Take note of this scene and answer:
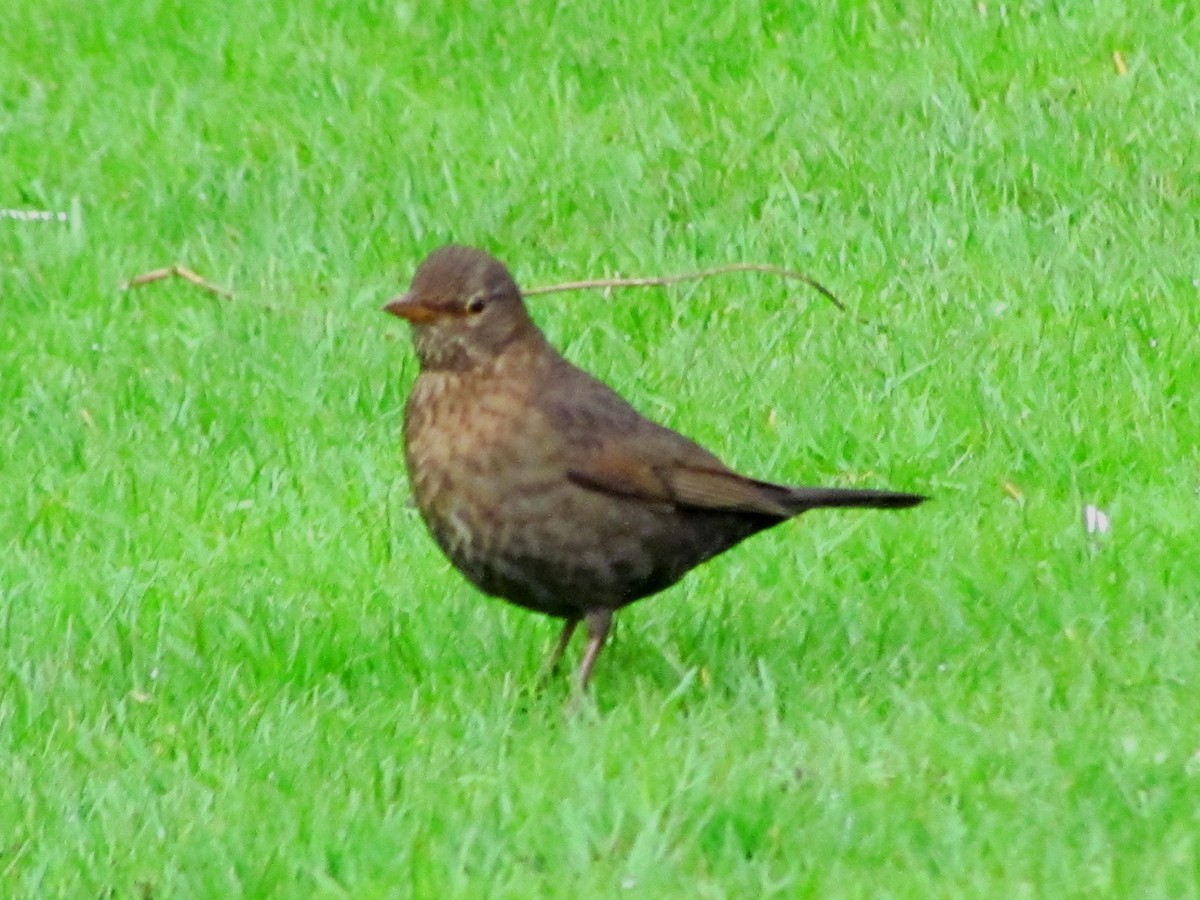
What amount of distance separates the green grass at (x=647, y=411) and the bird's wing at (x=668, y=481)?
299 mm

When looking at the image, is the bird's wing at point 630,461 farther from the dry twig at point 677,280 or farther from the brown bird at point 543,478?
the dry twig at point 677,280

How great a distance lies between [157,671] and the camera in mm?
5441

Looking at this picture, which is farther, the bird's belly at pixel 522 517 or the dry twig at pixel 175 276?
the dry twig at pixel 175 276

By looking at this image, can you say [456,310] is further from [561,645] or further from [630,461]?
[561,645]

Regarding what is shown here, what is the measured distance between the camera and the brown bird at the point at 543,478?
5.23 meters

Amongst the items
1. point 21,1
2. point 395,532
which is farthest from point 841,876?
point 21,1

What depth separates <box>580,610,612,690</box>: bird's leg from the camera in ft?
17.5

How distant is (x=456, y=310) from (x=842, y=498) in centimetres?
91

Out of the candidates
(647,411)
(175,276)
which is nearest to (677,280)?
(647,411)

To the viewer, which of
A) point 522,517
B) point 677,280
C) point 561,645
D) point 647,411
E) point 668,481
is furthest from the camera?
point 677,280

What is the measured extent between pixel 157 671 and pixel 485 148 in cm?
362

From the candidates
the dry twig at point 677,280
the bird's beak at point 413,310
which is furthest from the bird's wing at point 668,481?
the dry twig at point 677,280

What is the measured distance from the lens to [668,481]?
547cm

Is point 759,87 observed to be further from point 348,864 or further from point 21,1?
point 348,864
